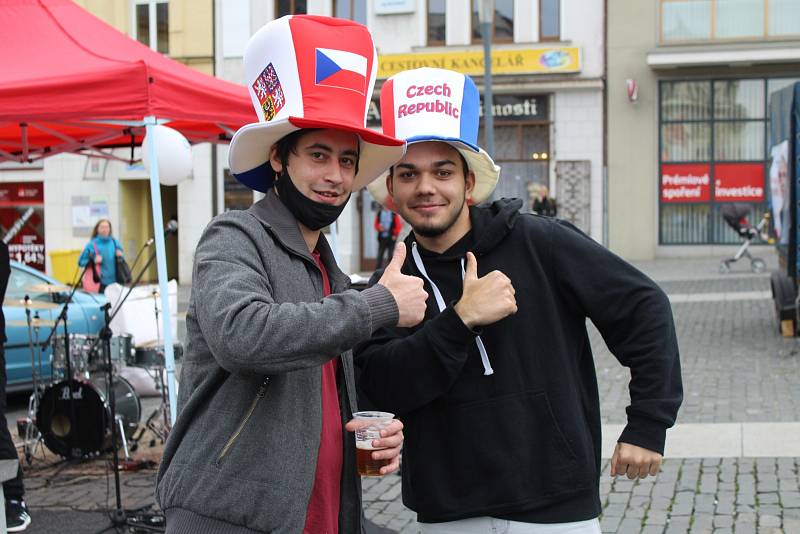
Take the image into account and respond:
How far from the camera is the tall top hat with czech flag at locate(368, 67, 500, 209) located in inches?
108

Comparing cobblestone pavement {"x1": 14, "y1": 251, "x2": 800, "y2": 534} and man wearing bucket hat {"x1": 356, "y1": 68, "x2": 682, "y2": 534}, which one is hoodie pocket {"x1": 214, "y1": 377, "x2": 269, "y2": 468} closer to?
man wearing bucket hat {"x1": 356, "y1": 68, "x2": 682, "y2": 534}

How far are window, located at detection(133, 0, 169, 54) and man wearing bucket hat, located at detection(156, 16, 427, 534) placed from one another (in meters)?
24.1

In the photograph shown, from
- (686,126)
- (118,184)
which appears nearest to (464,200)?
(686,126)

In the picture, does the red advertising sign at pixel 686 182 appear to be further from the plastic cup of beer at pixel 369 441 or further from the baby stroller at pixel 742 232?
the plastic cup of beer at pixel 369 441

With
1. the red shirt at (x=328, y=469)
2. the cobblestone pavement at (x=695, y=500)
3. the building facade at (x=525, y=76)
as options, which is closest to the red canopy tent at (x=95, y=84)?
the cobblestone pavement at (x=695, y=500)

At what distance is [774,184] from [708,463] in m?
6.53

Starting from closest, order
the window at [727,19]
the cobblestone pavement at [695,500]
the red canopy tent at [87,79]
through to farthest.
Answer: the cobblestone pavement at [695,500], the red canopy tent at [87,79], the window at [727,19]

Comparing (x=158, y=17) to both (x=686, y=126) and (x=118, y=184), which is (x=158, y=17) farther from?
(x=686, y=126)

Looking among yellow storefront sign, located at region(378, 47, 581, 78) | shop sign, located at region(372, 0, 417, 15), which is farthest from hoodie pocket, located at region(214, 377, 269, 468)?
shop sign, located at region(372, 0, 417, 15)

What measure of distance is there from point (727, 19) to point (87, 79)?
19.3m

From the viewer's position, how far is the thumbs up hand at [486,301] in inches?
94.7

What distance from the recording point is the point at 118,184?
24.6m

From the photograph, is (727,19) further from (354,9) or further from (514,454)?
(514,454)

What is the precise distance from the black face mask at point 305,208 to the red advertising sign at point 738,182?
2166 centimetres
